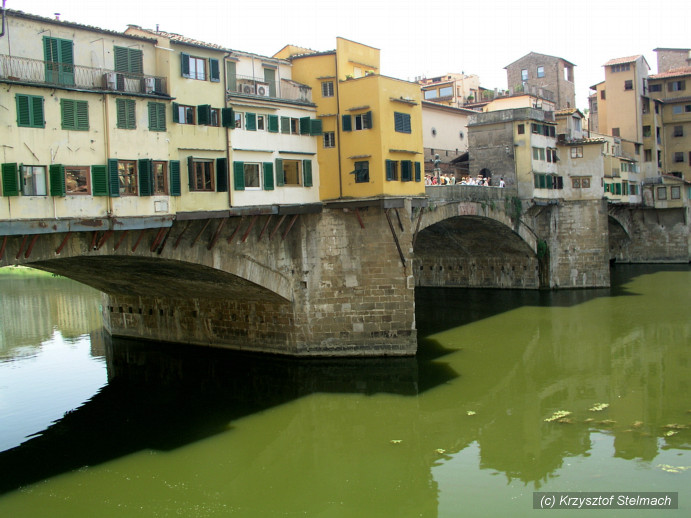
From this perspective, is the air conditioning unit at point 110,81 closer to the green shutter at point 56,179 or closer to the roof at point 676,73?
the green shutter at point 56,179

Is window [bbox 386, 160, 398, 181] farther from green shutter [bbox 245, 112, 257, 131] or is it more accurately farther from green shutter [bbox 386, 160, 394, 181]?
green shutter [bbox 245, 112, 257, 131]

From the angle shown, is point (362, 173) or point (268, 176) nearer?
point (268, 176)

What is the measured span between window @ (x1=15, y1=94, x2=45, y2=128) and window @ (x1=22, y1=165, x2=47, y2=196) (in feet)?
3.32

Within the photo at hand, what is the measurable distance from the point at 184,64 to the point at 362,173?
7.23 metres

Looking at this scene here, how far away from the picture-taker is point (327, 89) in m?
24.8

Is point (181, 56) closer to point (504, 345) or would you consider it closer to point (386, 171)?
point (386, 171)

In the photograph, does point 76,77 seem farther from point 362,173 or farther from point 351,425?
point 351,425

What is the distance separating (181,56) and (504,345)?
1611cm

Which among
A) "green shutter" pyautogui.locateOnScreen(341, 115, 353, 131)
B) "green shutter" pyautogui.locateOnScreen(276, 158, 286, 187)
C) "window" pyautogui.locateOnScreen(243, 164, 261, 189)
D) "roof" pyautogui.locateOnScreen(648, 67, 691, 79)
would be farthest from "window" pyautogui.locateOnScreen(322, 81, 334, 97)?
"roof" pyautogui.locateOnScreen(648, 67, 691, 79)

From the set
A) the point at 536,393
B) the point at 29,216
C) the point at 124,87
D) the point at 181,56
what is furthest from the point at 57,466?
the point at 536,393

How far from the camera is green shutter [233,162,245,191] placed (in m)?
21.7

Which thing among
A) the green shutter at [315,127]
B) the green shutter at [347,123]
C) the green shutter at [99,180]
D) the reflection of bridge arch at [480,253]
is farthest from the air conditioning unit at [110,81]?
the reflection of bridge arch at [480,253]

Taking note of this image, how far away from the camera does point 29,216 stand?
1672cm

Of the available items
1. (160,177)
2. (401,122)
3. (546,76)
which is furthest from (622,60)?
(160,177)
